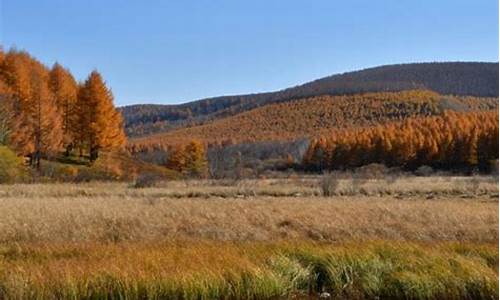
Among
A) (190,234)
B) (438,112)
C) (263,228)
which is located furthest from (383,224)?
(438,112)

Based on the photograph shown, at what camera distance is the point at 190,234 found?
1526 cm

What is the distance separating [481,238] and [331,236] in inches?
132

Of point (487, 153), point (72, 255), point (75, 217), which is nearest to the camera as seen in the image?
point (72, 255)

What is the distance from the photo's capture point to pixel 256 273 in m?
9.88

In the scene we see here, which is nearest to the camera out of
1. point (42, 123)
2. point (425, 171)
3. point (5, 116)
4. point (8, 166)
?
point (8, 166)

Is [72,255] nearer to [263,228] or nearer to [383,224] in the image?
[263,228]

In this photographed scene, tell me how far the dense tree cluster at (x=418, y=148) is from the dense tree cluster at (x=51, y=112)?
49.3 m

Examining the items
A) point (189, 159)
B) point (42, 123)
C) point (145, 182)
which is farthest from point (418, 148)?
point (42, 123)

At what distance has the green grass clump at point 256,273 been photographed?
9320mm

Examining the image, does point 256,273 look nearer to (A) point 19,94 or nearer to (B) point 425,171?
(A) point 19,94

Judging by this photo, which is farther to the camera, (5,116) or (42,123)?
(42,123)

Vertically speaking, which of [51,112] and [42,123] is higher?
[51,112]

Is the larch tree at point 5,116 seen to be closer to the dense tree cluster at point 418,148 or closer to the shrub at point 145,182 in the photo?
the shrub at point 145,182

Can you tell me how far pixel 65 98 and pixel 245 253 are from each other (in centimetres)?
4499
